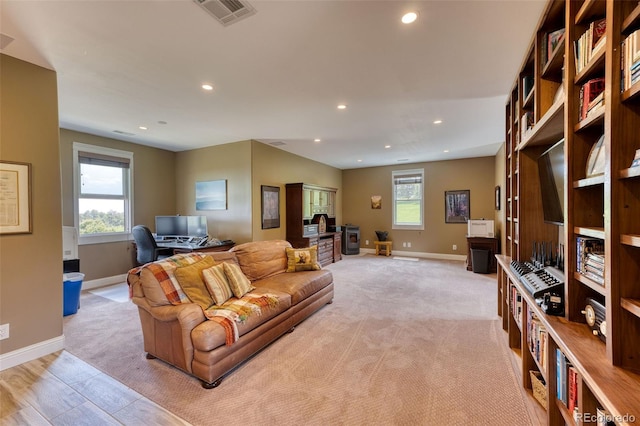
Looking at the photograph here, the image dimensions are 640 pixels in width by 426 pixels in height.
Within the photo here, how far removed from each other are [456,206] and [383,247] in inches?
90.4

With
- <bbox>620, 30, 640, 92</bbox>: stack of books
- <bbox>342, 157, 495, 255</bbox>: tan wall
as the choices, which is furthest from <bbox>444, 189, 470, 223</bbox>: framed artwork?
<bbox>620, 30, 640, 92</bbox>: stack of books

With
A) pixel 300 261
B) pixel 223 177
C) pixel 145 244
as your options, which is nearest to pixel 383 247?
pixel 300 261

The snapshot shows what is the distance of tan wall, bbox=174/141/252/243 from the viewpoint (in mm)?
5188

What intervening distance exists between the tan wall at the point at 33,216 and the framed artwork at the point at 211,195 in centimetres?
287

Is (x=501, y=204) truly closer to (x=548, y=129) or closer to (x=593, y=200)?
(x=548, y=129)

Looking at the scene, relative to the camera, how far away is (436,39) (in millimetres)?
2096

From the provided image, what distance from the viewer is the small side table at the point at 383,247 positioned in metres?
7.63

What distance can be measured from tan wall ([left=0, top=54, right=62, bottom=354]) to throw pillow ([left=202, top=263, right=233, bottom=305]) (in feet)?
4.99

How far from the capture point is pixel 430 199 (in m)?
7.43

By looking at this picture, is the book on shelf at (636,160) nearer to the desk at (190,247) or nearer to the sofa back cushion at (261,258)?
the sofa back cushion at (261,258)

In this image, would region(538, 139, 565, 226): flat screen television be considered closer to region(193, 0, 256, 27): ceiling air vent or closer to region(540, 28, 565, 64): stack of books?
region(540, 28, 565, 64): stack of books

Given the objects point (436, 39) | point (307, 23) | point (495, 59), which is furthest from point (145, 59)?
point (495, 59)

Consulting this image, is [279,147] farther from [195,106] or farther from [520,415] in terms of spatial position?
[520,415]

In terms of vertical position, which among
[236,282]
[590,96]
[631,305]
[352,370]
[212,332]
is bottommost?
[352,370]
